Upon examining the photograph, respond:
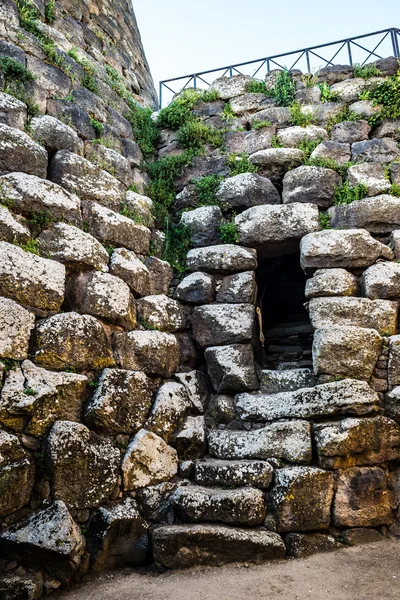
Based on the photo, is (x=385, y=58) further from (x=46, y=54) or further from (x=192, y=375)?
(x=192, y=375)

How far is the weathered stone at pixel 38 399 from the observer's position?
3182 mm

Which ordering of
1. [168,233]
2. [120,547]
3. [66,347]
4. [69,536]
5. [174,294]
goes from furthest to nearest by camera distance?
[168,233] < [174,294] < [66,347] < [120,547] < [69,536]

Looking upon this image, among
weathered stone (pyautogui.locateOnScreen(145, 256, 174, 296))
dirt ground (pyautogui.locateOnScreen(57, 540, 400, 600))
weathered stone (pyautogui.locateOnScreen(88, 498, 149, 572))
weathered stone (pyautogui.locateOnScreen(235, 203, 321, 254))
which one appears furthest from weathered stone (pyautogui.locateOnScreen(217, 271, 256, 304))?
dirt ground (pyautogui.locateOnScreen(57, 540, 400, 600))

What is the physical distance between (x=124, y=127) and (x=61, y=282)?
296 cm

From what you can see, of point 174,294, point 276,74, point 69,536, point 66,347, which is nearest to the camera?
point 69,536

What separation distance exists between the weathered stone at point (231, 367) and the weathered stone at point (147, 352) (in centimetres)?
39

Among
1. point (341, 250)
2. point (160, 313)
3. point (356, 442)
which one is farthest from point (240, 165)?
point (356, 442)

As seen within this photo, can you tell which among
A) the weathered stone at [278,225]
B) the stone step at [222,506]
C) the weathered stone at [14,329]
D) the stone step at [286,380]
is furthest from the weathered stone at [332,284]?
the weathered stone at [14,329]

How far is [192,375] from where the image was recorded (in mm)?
4582

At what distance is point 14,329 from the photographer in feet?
11.0

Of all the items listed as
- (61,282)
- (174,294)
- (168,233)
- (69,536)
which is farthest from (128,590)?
(168,233)

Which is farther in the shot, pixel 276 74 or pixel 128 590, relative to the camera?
pixel 276 74

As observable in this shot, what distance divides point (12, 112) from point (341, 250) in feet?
11.4

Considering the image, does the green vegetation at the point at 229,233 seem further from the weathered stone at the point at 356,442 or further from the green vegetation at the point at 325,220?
the weathered stone at the point at 356,442
